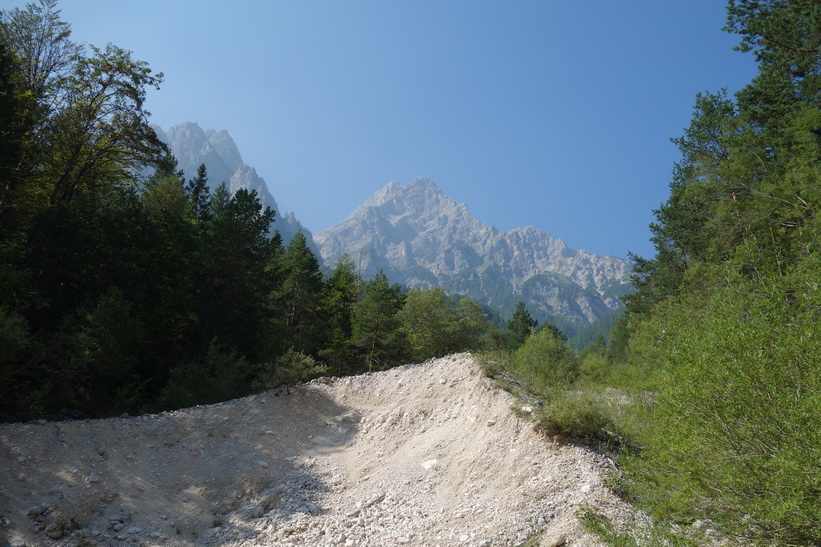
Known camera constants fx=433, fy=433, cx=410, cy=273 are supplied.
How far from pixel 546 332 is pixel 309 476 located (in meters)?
14.8

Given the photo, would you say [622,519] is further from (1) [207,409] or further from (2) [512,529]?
(1) [207,409]

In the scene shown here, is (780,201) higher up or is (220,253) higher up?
(780,201)

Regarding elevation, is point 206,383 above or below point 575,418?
below

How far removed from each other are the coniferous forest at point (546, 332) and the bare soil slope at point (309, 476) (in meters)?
1.15

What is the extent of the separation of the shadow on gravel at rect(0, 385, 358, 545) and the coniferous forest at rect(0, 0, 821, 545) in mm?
2769

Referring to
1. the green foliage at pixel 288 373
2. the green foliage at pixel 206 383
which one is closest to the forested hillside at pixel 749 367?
the green foliage at pixel 288 373

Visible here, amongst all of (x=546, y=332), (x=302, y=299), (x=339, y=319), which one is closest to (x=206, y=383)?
(x=302, y=299)

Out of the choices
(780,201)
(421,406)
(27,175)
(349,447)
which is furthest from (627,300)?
(27,175)

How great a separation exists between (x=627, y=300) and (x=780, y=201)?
1944cm

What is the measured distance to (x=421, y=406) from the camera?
13.6 m

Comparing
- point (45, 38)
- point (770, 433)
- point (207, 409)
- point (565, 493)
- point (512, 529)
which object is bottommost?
point (207, 409)

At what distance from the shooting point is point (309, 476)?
11359 millimetres

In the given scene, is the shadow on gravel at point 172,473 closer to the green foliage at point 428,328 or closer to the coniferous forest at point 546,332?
the coniferous forest at point 546,332

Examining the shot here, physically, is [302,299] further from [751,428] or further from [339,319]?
[751,428]
